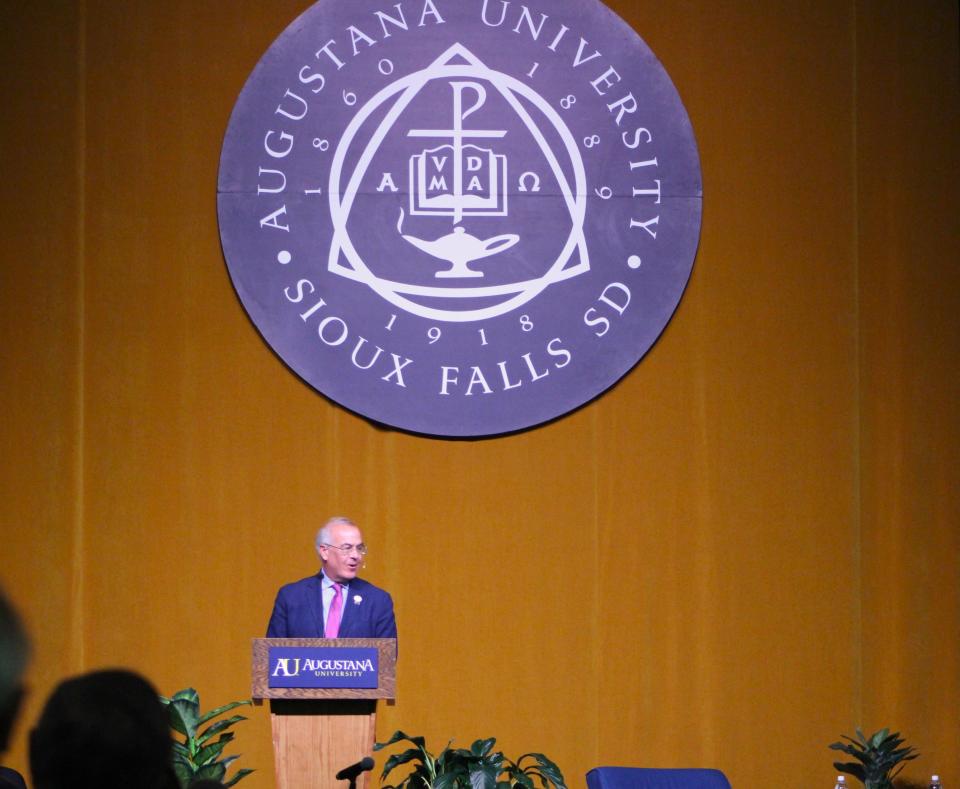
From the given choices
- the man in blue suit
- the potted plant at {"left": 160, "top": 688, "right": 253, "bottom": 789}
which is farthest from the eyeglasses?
the potted plant at {"left": 160, "top": 688, "right": 253, "bottom": 789}

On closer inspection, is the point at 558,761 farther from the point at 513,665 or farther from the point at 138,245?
the point at 138,245

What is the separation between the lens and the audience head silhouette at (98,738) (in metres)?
1.22

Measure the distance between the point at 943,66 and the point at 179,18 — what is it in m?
2.82

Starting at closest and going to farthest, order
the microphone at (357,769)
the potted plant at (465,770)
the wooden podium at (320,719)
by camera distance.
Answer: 1. the microphone at (357,769)
2. the wooden podium at (320,719)
3. the potted plant at (465,770)

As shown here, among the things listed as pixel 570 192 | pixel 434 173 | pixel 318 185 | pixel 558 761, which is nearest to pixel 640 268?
pixel 570 192

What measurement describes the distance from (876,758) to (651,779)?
133cm

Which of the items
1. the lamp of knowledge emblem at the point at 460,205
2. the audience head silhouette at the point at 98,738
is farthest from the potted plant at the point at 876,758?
the audience head silhouette at the point at 98,738

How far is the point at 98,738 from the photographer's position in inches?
48.2

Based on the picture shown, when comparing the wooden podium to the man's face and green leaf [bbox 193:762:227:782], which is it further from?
the man's face

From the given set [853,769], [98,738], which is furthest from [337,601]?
[98,738]

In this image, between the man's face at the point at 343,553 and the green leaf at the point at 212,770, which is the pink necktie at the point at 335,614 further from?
the green leaf at the point at 212,770

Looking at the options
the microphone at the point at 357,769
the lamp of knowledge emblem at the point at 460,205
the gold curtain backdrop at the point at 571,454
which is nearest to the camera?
the microphone at the point at 357,769

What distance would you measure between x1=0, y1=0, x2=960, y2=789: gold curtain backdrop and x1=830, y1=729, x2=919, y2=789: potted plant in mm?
207

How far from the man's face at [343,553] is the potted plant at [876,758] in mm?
1762
